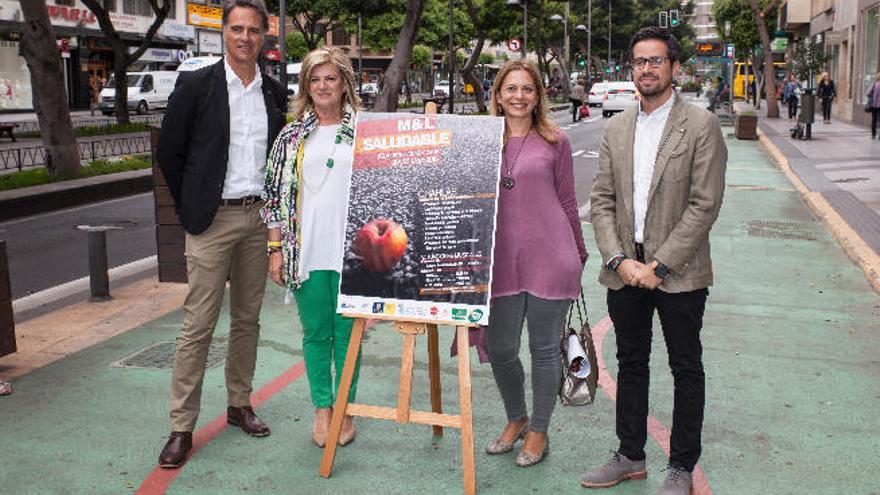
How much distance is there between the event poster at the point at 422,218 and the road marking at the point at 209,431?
3.70 feet

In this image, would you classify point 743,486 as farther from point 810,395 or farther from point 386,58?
point 386,58

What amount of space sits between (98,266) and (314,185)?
4.07 m

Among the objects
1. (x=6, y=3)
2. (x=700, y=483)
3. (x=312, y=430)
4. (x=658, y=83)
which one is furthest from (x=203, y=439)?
(x=6, y=3)

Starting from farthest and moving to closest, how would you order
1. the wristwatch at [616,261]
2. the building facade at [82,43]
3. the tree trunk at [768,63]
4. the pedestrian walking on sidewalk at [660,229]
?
the building facade at [82,43] → the tree trunk at [768,63] → the wristwatch at [616,261] → the pedestrian walking on sidewalk at [660,229]

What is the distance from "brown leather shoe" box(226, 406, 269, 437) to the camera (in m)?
4.95

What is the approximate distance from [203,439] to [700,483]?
2475 millimetres

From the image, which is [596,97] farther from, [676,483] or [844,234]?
[676,483]

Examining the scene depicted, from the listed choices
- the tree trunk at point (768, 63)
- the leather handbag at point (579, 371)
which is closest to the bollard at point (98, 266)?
the leather handbag at point (579, 371)

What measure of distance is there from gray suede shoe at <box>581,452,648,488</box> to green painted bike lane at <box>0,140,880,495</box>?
0.13 ft

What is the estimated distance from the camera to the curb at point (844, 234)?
9156mm

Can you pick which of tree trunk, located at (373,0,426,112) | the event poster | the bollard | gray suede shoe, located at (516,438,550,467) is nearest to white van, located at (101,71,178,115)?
tree trunk, located at (373,0,426,112)

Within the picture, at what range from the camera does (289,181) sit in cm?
457

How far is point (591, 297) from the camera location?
835 cm

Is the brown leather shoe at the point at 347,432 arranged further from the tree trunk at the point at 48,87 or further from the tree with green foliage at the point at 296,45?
the tree with green foliage at the point at 296,45
